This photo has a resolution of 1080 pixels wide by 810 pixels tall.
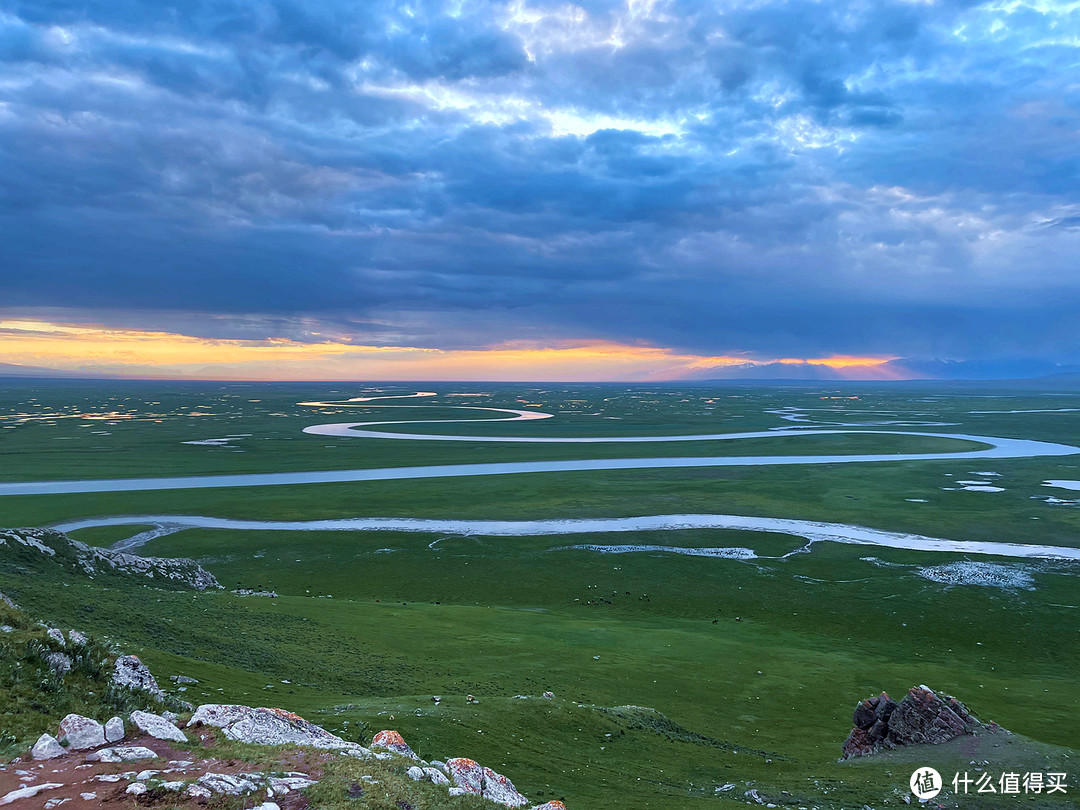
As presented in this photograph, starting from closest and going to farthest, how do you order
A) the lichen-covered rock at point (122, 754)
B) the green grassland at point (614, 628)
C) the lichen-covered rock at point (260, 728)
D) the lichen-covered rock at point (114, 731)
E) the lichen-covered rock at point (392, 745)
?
the lichen-covered rock at point (122, 754), the lichen-covered rock at point (114, 731), the lichen-covered rock at point (260, 728), the lichen-covered rock at point (392, 745), the green grassland at point (614, 628)

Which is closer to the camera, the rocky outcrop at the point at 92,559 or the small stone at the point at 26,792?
the small stone at the point at 26,792

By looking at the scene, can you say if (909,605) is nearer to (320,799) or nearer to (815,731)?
(815,731)

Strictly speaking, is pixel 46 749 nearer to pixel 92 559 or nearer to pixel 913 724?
pixel 913 724

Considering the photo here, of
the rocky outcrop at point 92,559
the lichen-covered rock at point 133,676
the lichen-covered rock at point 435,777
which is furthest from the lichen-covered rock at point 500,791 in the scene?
the rocky outcrop at point 92,559

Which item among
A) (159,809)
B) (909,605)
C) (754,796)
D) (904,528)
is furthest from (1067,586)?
(159,809)

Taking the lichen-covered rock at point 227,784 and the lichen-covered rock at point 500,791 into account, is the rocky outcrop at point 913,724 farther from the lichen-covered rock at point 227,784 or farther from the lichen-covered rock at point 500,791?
the lichen-covered rock at point 227,784

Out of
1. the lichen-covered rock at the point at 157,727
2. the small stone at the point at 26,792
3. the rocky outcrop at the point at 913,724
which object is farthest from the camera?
the rocky outcrop at the point at 913,724

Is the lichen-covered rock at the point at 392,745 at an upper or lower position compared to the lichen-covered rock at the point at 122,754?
lower

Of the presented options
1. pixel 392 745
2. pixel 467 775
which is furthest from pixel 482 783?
pixel 392 745
